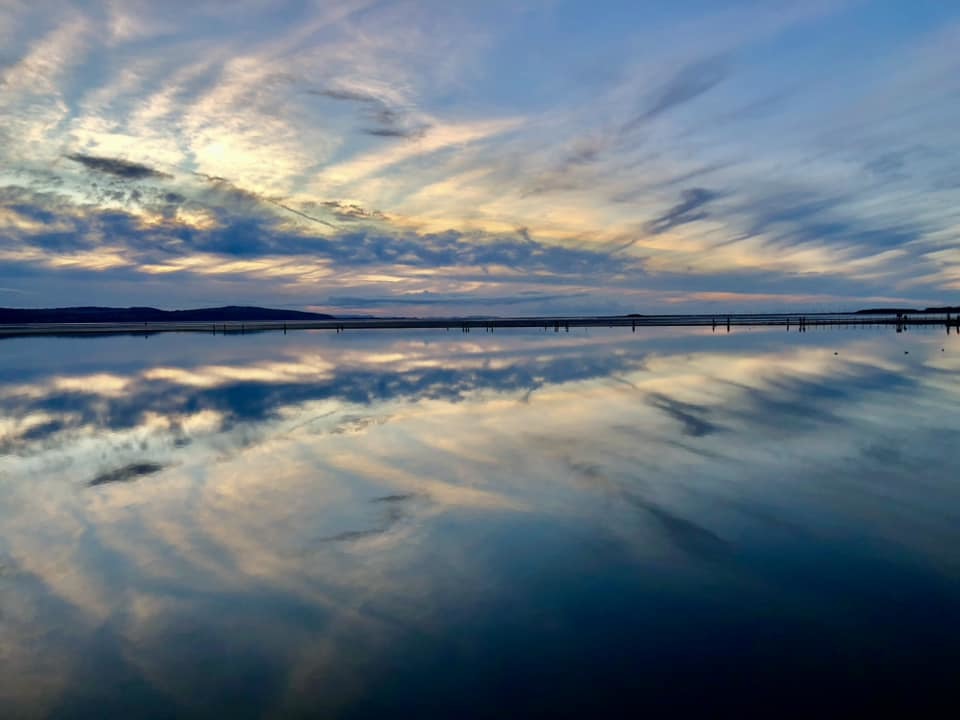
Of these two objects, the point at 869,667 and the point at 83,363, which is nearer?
the point at 869,667

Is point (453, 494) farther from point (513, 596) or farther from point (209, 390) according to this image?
point (209, 390)

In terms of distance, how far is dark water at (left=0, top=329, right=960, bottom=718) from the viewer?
7.23m

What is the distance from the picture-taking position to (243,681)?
7387 mm

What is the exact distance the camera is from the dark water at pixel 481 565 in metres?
7.23

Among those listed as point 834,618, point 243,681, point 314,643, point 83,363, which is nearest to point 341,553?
point 314,643

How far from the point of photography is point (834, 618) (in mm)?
8500

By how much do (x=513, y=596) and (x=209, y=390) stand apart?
1156 inches

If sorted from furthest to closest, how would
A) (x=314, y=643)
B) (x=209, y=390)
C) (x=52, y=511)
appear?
1. (x=209, y=390)
2. (x=52, y=511)
3. (x=314, y=643)

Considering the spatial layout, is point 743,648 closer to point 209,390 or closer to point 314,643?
point 314,643

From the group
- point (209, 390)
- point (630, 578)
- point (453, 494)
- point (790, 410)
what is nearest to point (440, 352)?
point (209, 390)

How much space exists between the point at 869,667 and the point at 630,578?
342 cm

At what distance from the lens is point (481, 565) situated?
414 inches

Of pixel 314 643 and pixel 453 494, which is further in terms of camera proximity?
pixel 453 494

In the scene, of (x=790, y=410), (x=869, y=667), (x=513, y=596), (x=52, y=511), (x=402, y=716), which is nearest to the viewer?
(x=402, y=716)
